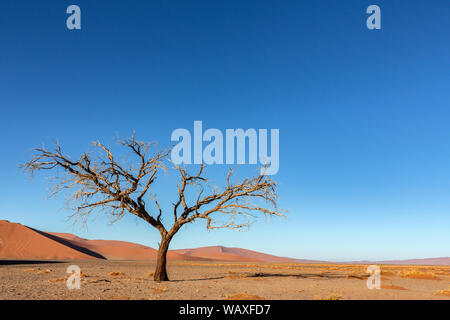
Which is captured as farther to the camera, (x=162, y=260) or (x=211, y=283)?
(x=211, y=283)

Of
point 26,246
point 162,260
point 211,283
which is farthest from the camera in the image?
point 26,246

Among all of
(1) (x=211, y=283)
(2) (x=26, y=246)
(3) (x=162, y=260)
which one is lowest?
(2) (x=26, y=246)

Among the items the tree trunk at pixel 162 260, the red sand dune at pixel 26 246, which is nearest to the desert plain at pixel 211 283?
the tree trunk at pixel 162 260

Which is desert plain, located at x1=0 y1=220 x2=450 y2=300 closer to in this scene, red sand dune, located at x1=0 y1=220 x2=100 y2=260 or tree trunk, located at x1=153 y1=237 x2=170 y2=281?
tree trunk, located at x1=153 y1=237 x2=170 y2=281

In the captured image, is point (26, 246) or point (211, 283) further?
point (26, 246)

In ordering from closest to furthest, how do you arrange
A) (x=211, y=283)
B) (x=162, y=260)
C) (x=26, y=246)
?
(x=162, y=260) → (x=211, y=283) → (x=26, y=246)

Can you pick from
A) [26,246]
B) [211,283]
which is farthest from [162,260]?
[26,246]

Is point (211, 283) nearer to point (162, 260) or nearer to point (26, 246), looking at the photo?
point (162, 260)

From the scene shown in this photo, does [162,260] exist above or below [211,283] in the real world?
above

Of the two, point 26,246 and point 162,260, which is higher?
point 162,260

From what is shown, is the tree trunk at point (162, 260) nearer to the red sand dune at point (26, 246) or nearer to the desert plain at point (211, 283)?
the desert plain at point (211, 283)
